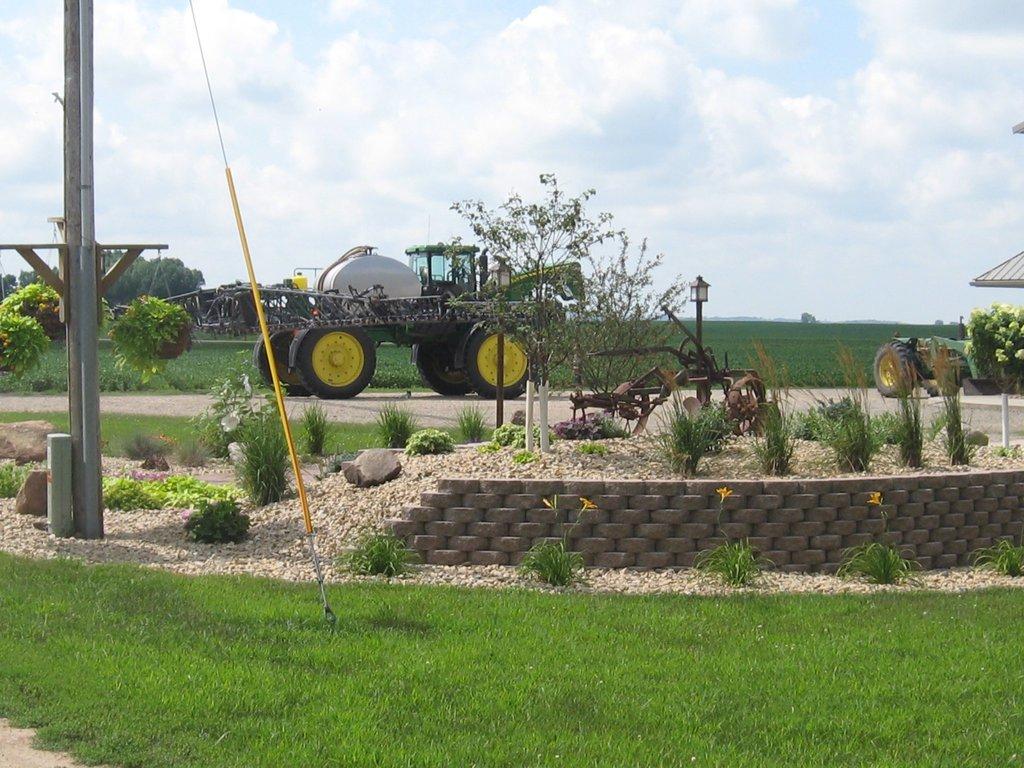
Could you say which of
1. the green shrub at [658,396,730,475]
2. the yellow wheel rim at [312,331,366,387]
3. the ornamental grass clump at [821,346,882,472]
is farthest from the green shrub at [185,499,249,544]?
the yellow wheel rim at [312,331,366,387]

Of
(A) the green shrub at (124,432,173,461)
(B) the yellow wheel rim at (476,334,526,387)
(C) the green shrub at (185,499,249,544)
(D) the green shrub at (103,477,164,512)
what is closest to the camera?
(C) the green shrub at (185,499,249,544)

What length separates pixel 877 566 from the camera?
8.27 meters

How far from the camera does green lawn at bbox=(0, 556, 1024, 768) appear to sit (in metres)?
4.77

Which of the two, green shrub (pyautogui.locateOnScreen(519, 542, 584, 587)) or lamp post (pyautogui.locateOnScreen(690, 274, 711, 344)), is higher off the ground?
lamp post (pyautogui.locateOnScreen(690, 274, 711, 344))

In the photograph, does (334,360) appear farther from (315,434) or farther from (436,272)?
(315,434)

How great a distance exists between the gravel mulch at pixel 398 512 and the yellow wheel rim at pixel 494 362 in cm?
1124

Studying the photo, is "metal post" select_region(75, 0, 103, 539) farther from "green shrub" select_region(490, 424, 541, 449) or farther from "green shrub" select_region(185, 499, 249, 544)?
"green shrub" select_region(490, 424, 541, 449)

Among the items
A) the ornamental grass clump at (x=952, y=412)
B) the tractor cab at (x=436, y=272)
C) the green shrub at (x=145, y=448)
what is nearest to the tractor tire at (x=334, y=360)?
the tractor cab at (x=436, y=272)

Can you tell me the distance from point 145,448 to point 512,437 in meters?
4.99

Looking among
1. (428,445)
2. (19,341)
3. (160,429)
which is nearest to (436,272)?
(160,429)

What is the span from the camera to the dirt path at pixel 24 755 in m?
4.61

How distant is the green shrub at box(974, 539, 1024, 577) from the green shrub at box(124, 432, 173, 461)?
8.40m

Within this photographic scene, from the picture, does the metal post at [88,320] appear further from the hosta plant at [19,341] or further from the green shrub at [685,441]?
the green shrub at [685,441]

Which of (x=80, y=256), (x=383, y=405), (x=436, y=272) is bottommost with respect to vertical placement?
(x=383, y=405)
